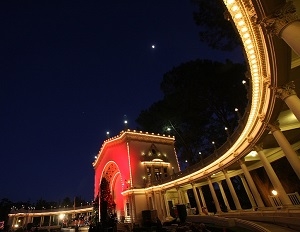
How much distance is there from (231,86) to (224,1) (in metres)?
23.8

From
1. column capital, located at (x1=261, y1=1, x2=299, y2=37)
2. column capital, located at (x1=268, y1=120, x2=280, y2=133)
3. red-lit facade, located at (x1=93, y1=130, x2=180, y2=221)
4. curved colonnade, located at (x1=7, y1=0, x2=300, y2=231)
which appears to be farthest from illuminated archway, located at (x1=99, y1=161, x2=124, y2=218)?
column capital, located at (x1=261, y1=1, x2=299, y2=37)

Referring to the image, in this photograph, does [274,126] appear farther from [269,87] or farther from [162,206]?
[162,206]

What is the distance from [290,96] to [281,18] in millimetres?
3873

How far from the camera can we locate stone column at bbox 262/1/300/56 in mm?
5230

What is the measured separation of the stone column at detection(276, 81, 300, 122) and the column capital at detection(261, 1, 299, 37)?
11.7ft

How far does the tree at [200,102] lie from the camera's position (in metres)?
28.8

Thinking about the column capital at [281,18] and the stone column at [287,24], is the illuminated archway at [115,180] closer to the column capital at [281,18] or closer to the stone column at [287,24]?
the column capital at [281,18]

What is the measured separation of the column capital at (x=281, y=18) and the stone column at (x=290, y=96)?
3.57 m

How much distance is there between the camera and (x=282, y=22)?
544 cm

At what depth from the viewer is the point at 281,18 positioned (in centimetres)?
547

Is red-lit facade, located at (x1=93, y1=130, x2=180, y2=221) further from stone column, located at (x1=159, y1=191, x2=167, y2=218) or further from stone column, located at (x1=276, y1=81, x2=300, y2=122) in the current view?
stone column, located at (x1=276, y1=81, x2=300, y2=122)

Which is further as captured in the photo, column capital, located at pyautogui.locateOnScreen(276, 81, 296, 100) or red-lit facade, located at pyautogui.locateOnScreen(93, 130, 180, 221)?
red-lit facade, located at pyautogui.locateOnScreen(93, 130, 180, 221)

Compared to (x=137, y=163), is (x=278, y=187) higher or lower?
lower

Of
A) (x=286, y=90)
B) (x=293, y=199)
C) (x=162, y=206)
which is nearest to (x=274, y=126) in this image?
(x=286, y=90)
